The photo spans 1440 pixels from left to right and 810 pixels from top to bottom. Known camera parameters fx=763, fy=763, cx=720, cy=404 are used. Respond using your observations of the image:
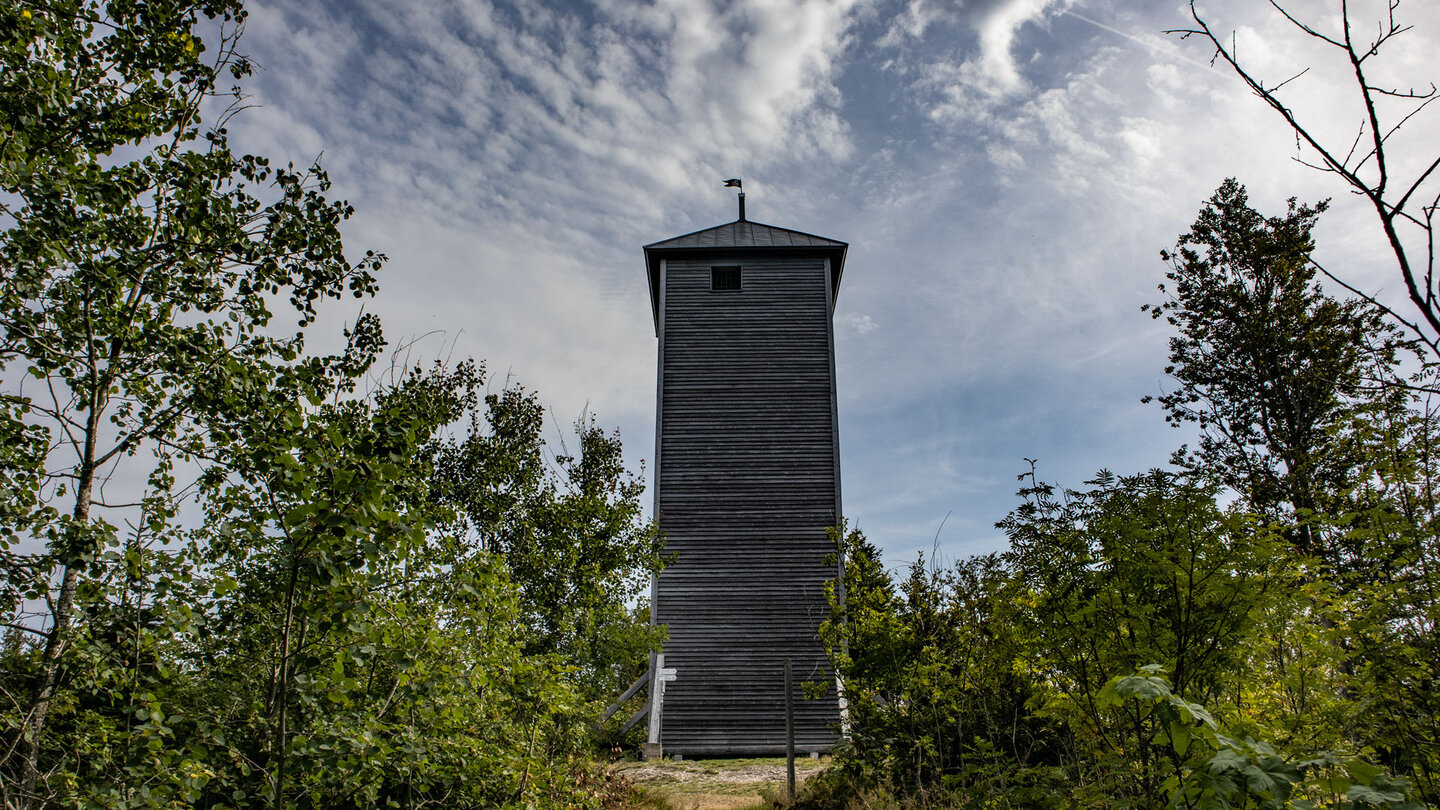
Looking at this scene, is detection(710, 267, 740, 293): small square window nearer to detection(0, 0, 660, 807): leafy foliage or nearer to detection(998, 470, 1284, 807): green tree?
detection(0, 0, 660, 807): leafy foliage

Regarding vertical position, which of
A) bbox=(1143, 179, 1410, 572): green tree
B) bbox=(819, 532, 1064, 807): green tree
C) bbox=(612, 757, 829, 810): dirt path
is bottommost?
bbox=(612, 757, 829, 810): dirt path

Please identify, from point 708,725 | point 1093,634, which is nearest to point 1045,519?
point 1093,634

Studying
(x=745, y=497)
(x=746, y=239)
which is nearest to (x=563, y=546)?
(x=745, y=497)

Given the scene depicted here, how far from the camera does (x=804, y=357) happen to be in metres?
16.5

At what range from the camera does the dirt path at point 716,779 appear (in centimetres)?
917

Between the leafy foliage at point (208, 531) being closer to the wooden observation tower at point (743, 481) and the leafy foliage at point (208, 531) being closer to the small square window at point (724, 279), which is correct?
the wooden observation tower at point (743, 481)

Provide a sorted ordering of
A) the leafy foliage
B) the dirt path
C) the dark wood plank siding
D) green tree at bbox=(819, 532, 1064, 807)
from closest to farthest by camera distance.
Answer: the leafy foliage < green tree at bbox=(819, 532, 1064, 807) < the dirt path < the dark wood plank siding

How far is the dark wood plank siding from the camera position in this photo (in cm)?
1391

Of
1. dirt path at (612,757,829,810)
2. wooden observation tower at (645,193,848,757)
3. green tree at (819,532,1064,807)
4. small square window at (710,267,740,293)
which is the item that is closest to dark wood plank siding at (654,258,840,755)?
wooden observation tower at (645,193,848,757)

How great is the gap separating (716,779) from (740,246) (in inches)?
431

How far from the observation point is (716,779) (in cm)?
1103

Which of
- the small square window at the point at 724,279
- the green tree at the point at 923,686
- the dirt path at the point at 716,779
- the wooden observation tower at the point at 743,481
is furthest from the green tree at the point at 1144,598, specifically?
the small square window at the point at 724,279

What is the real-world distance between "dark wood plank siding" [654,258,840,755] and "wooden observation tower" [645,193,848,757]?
2cm

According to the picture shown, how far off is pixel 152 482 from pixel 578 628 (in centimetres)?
945
